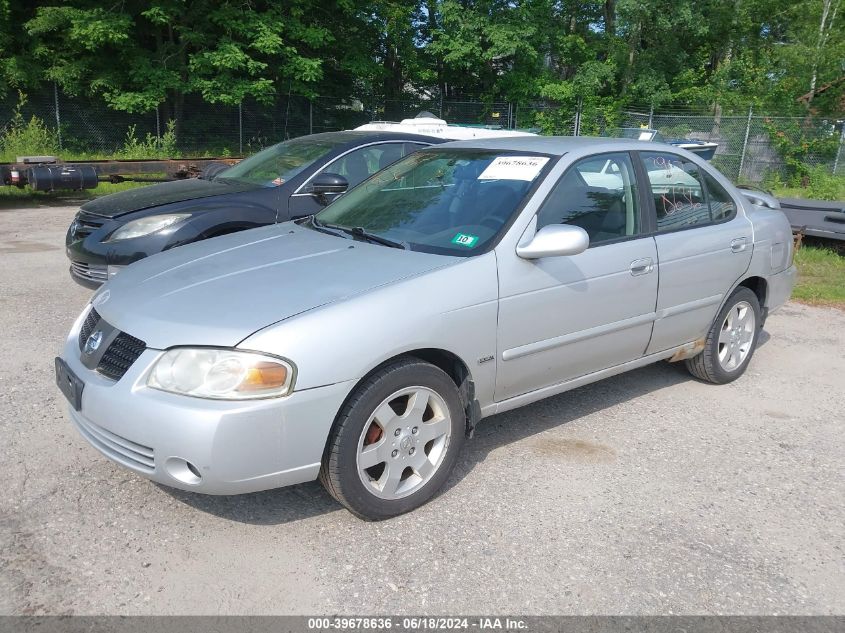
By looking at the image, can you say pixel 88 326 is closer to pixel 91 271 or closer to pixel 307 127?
pixel 91 271

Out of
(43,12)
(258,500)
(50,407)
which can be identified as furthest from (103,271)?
(43,12)

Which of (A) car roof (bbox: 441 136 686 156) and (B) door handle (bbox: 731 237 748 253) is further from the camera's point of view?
(B) door handle (bbox: 731 237 748 253)

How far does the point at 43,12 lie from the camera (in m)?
19.0

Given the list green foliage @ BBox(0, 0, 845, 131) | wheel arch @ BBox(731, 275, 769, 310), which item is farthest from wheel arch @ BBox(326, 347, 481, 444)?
green foliage @ BBox(0, 0, 845, 131)

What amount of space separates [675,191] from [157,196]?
14.4 feet

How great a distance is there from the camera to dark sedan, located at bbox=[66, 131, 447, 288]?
595 centimetres

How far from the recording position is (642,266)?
13.8 feet

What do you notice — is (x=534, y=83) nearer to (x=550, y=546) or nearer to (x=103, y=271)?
(x=103, y=271)

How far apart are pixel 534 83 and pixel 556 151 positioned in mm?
24542

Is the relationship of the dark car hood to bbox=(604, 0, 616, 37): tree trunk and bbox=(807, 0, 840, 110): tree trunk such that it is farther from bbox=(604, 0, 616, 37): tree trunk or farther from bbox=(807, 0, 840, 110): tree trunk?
bbox=(604, 0, 616, 37): tree trunk

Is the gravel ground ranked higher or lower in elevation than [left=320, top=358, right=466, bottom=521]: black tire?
lower

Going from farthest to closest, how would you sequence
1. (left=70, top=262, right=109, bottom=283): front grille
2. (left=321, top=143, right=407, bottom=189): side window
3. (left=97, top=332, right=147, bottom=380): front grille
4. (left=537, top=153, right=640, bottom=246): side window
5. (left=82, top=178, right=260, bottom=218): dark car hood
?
(left=321, top=143, right=407, bottom=189): side window, (left=82, top=178, right=260, bottom=218): dark car hood, (left=70, top=262, right=109, bottom=283): front grille, (left=537, top=153, right=640, bottom=246): side window, (left=97, top=332, right=147, bottom=380): front grille

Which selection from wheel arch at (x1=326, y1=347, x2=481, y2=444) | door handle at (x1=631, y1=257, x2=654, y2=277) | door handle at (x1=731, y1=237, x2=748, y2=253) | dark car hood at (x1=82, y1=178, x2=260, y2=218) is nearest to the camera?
wheel arch at (x1=326, y1=347, x2=481, y2=444)

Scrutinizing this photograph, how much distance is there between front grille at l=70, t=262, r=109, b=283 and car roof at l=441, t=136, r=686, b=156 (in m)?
3.06
